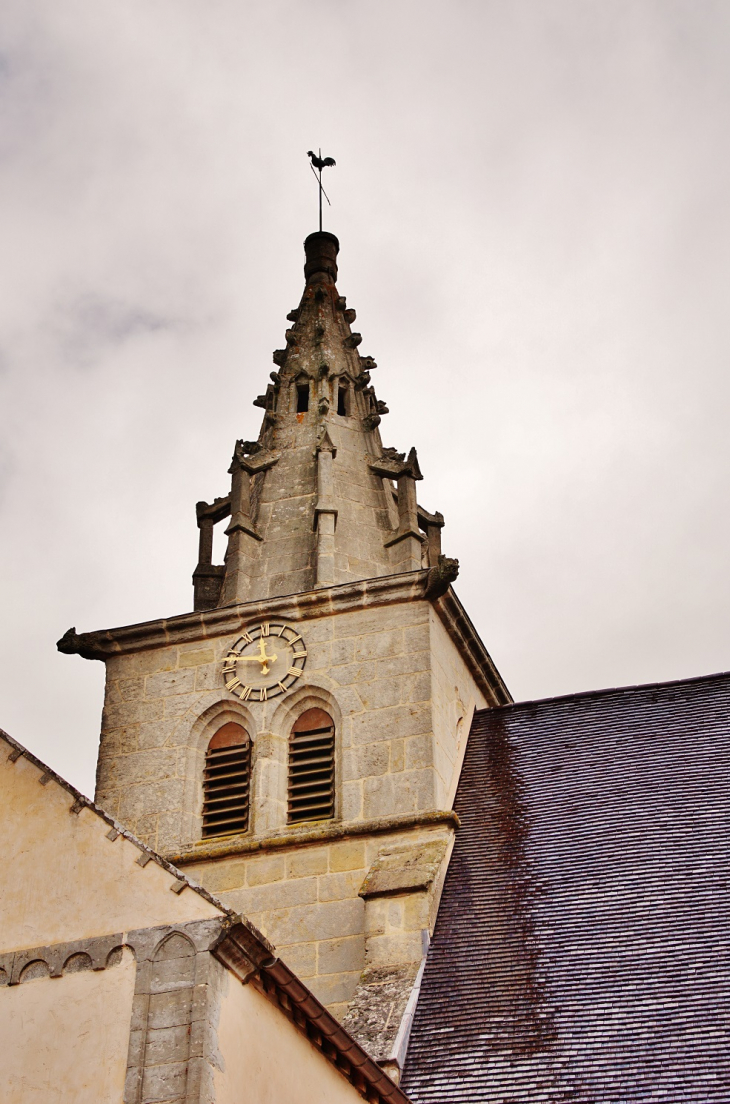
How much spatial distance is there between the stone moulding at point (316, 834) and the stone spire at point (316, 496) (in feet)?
8.98

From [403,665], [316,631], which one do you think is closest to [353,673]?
[403,665]

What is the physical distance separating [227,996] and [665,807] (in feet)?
22.7

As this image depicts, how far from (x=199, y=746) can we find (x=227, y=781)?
1.74 feet

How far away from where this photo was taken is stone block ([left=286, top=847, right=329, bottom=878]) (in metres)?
14.6

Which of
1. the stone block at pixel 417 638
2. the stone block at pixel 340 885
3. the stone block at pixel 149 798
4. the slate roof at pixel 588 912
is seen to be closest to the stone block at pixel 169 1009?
the slate roof at pixel 588 912

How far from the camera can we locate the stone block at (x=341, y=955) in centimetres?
1374

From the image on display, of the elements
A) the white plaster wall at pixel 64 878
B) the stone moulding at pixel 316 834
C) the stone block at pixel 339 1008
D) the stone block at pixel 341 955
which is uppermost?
the stone moulding at pixel 316 834

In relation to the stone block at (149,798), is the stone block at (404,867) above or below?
below

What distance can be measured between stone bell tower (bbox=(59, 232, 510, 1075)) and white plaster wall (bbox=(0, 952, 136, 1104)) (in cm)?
392

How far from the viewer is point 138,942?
28.7ft

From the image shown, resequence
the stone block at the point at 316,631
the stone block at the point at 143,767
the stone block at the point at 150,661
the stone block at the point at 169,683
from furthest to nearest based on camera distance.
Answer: the stone block at the point at 150,661 < the stone block at the point at 169,683 < the stone block at the point at 316,631 < the stone block at the point at 143,767

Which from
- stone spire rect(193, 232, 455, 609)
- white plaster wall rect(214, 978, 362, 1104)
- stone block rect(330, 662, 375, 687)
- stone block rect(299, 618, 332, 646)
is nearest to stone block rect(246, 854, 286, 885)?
stone block rect(330, 662, 375, 687)

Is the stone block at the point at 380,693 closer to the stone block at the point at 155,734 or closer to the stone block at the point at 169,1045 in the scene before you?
the stone block at the point at 155,734

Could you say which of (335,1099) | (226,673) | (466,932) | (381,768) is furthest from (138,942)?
(226,673)
